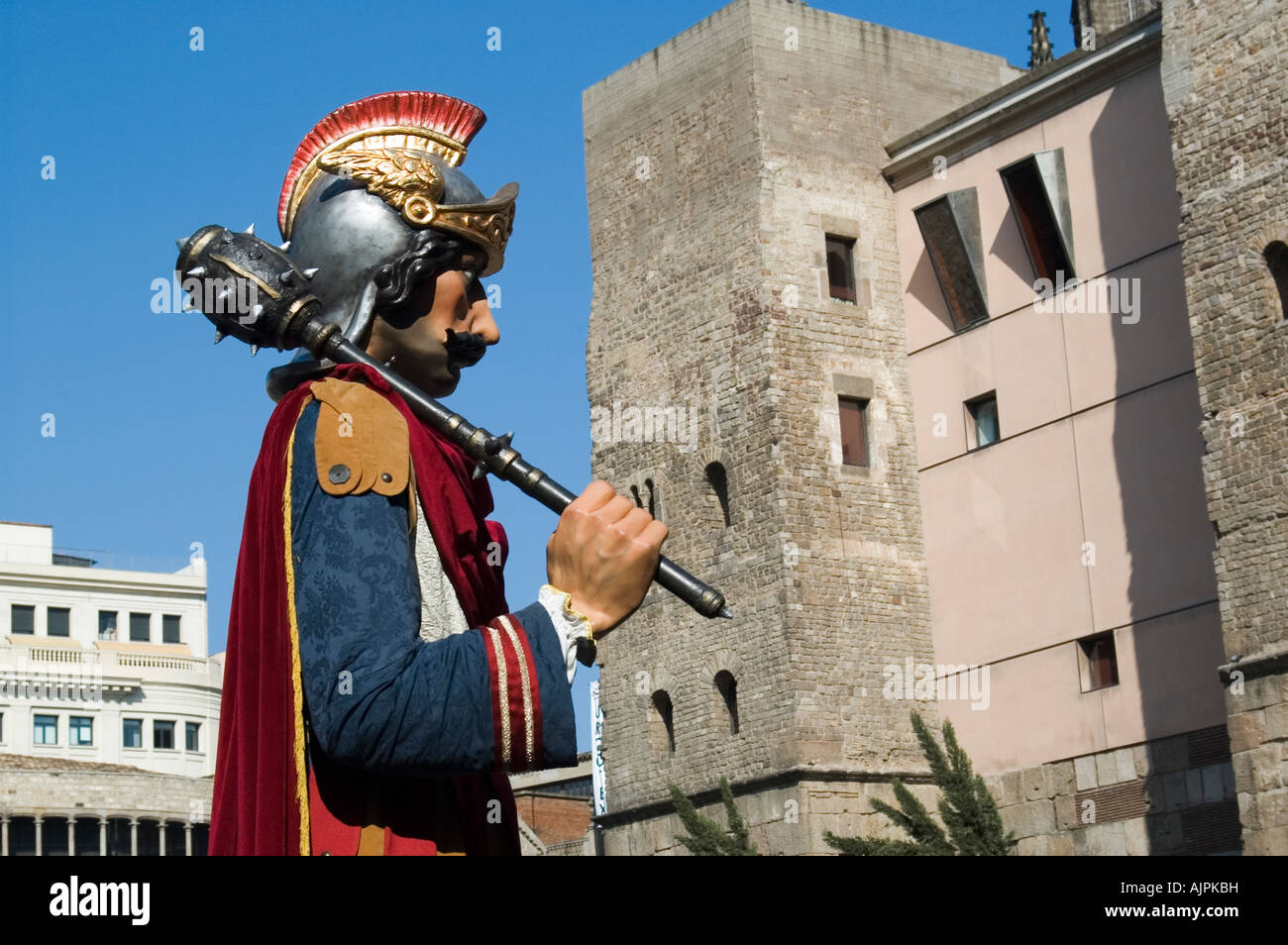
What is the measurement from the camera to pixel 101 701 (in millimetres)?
62844

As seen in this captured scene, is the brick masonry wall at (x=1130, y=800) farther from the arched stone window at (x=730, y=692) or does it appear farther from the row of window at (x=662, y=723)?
the row of window at (x=662, y=723)

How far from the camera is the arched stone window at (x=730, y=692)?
28891 mm

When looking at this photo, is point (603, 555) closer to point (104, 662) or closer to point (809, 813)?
point (809, 813)

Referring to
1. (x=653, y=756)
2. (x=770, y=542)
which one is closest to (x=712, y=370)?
(x=770, y=542)

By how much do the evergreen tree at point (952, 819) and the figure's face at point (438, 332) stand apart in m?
19.5

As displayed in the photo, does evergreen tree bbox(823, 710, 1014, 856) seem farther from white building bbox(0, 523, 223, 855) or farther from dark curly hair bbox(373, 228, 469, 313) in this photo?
white building bbox(0, 523, 223, 855)

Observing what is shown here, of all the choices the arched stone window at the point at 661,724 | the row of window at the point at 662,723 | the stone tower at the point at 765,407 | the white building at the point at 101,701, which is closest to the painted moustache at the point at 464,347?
the stone tower at the point at 765,407

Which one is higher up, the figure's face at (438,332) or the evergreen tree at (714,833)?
the evergreen tree at (714,833)

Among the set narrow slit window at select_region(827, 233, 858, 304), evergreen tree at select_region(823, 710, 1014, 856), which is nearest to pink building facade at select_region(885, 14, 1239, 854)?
narrow slit window at select_region(827, 233, 858, 304)

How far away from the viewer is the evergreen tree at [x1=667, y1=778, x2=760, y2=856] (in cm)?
2566

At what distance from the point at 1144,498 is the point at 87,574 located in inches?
1772

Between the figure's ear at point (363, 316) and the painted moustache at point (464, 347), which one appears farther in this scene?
the painted moustache at point (464, 347)

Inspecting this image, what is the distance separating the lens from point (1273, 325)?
23312mm

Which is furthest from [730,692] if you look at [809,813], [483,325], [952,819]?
[483,325]
